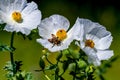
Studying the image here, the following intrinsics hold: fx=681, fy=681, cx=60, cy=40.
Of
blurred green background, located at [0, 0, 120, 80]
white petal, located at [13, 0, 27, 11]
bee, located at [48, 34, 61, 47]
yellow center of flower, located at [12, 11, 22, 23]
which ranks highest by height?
blurred green background, located at [0, 0, 120, 80]

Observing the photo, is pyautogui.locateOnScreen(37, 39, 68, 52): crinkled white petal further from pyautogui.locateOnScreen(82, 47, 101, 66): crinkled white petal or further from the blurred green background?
the blurred green background

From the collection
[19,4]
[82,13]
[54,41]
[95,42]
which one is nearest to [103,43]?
[95,42]

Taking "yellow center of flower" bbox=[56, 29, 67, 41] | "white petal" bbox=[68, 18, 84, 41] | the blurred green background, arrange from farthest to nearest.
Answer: the blurred green background < "yellow center of flower" bbox=[56, 29, 67, 41] < "white petal" bbox=[68, 18, 84, 41]

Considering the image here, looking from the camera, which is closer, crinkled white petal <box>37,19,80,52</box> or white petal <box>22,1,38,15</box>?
crinkled white petal <box>37,19,80,52</box>

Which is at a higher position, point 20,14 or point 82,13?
point 82,13

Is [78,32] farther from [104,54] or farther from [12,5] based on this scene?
[12,5]

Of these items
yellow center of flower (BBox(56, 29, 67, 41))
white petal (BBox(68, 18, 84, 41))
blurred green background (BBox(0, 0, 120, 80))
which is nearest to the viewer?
white petal (BBox(68, 18, 84, 41))

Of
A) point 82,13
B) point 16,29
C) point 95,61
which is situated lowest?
point 95,61

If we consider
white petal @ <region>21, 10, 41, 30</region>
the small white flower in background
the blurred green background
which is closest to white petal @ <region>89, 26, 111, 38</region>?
the small white flower in background
